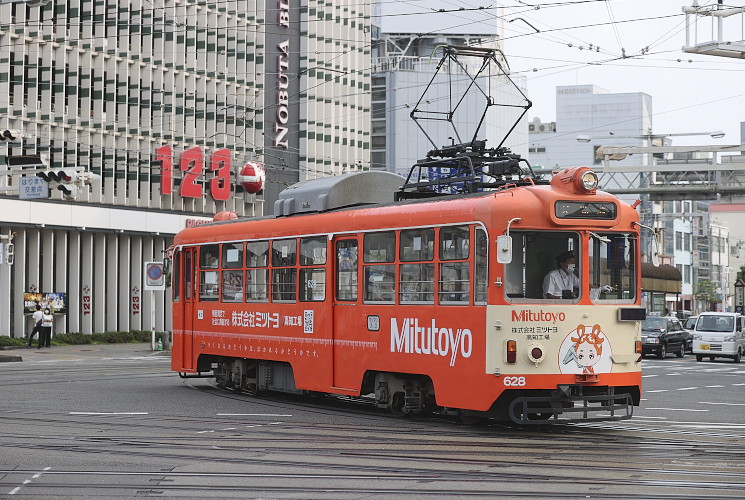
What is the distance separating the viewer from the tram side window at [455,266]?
49.9 feet

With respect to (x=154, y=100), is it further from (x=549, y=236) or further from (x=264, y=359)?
(x=549, y=236)

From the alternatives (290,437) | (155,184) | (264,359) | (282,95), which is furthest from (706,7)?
(282,95)

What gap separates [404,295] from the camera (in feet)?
53.5

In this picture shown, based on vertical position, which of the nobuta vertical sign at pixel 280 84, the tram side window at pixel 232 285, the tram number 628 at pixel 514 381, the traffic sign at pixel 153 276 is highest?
the nobuta vertical sign at pixel 280 84

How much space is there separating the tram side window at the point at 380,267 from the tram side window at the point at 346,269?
0.32 meters

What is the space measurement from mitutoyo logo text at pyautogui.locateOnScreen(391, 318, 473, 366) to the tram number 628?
0.63 metres

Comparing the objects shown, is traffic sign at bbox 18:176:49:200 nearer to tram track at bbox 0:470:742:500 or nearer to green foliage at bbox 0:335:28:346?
green foliage at bbox 0:335:28:346

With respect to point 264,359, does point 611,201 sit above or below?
above

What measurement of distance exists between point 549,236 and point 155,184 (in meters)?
42.0

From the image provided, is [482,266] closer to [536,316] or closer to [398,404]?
[536,316]

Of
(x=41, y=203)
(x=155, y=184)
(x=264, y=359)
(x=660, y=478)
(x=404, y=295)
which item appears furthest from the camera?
(x=155, y=184)

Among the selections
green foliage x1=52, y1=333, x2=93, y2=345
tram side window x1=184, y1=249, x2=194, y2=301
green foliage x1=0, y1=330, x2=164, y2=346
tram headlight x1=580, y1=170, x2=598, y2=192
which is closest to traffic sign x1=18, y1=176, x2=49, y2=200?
green foliage x1=0, y1=330, x2=164, y2=346

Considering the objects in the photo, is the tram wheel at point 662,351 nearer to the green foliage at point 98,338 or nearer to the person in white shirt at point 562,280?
the green foliage at point 98,338

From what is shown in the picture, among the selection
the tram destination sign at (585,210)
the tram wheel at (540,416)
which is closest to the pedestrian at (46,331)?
the tram wheel at (540,416)
